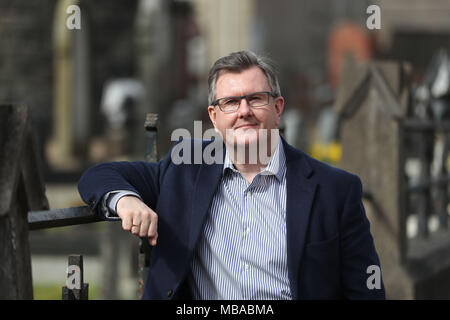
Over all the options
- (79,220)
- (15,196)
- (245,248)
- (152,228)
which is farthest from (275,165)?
(15,196)

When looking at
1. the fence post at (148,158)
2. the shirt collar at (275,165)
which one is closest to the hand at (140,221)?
the shirt collar at (275,165)

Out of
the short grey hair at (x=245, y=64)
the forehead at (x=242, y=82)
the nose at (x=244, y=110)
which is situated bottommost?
the nose at (x=244, y=110)

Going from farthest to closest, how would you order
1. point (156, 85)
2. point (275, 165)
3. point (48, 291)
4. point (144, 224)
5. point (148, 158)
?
1. point (156, 85)
2. point (48, 291)
3. point (148, 158)
4. point (275, 165)
5. point (144, 224)

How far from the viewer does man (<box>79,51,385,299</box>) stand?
299 cm

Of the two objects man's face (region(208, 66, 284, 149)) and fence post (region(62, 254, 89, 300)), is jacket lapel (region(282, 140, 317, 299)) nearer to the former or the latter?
man's face (region(208, 66, 284, 149))

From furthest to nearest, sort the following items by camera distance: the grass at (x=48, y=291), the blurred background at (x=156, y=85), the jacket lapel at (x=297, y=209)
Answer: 1. the grass at (x=48, y=291)
2. the blurred background at (x=156, y=85)
3. the jacket lapel at (x=297, y=209)

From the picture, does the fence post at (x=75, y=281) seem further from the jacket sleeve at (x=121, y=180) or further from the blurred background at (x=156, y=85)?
the blurred background at (x=156, y=85)

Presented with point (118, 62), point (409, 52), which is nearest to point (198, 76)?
point (409, 52)

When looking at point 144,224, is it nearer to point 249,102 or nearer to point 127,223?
point 127,223

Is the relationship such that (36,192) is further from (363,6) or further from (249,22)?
(363,6)

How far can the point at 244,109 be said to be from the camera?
3.00 m

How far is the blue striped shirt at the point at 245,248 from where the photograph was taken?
3006 mm

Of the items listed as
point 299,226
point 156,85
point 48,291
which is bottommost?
point 48,291

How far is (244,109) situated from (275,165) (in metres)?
0.24
